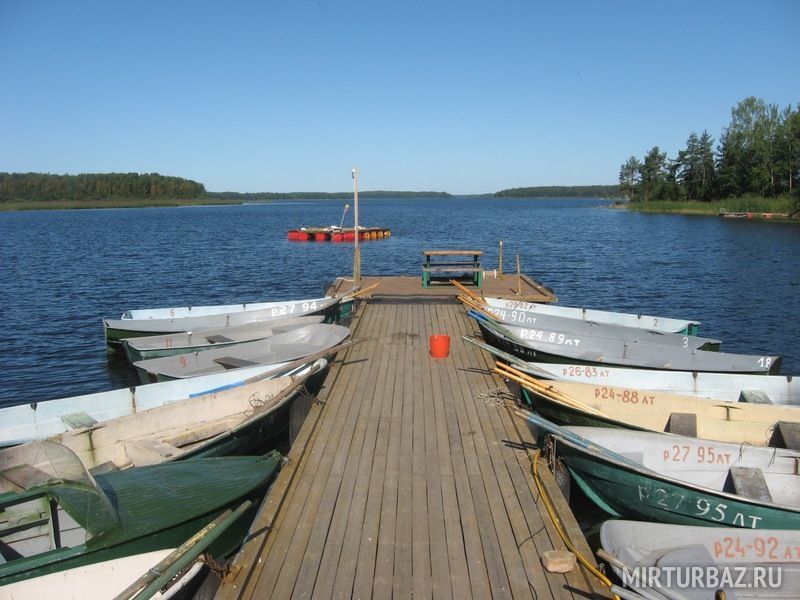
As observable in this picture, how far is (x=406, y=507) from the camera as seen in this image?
18.3 ft

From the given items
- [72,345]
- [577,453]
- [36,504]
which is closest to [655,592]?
[577,453]

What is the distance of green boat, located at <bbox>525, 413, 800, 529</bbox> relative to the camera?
557 centimetres

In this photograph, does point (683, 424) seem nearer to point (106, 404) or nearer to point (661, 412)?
point (661, 412)

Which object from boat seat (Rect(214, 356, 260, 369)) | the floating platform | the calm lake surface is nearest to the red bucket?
boat seat (Rect(214, 356, 260, 369))

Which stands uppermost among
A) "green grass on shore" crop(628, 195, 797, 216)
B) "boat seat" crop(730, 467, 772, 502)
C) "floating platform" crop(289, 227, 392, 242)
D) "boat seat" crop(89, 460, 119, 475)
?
"green grass on shore" crop(628, 195, 797, 216)

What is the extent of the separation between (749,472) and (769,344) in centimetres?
1353

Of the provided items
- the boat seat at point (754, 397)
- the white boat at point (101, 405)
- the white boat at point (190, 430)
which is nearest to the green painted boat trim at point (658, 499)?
the boat seat at point (754, 397)

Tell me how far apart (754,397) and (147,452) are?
8.68 metres

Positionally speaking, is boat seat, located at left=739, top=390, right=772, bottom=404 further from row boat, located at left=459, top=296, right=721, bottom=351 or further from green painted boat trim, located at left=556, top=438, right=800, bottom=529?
green painted boat trim, located at left=556, top=438, right=800, bottom=529

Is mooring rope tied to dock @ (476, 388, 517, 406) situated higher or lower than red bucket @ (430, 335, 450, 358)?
lower

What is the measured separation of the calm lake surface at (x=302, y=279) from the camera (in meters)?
16.8

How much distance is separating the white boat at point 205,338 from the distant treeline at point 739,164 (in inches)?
2547

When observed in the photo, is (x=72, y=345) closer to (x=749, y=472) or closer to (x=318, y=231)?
(x=749, y=472)

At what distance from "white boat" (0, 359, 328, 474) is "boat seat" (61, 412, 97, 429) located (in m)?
0.65
